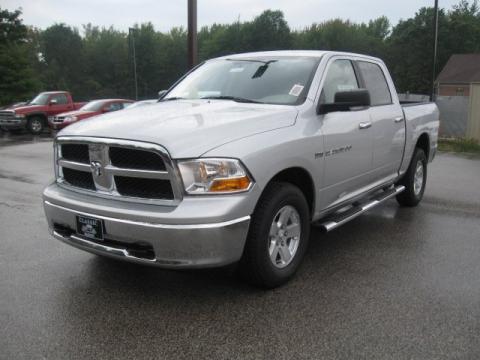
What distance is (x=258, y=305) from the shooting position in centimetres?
363

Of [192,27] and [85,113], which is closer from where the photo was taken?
[192,27]

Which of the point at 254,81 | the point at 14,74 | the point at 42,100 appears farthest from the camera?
the point at 14,74

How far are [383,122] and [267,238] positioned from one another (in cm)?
233

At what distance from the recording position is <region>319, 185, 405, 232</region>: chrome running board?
434 centimetres

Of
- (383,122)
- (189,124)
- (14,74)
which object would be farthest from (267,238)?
(14,74)

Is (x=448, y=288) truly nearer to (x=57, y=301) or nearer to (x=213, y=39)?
(x=57, y=301)

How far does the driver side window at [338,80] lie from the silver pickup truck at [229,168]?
1 centimetres

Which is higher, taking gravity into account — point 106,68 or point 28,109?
point 106,68

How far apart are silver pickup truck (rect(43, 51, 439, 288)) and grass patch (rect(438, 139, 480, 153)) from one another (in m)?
8.85

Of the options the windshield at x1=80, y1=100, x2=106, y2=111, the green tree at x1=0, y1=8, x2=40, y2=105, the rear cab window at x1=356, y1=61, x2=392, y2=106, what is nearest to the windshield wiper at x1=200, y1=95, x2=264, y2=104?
the rear cab window at x1=356, y1=61, x2=392, y2=106

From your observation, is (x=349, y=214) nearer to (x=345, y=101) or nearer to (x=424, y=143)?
(x=345, y=101)

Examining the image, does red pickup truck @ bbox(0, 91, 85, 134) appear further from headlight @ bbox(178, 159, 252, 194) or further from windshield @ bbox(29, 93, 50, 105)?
headlight @ bbox(178, 159, 252, 194)

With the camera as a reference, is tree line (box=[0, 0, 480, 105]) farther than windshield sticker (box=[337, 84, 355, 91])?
Yes

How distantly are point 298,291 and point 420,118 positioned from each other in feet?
11.3
